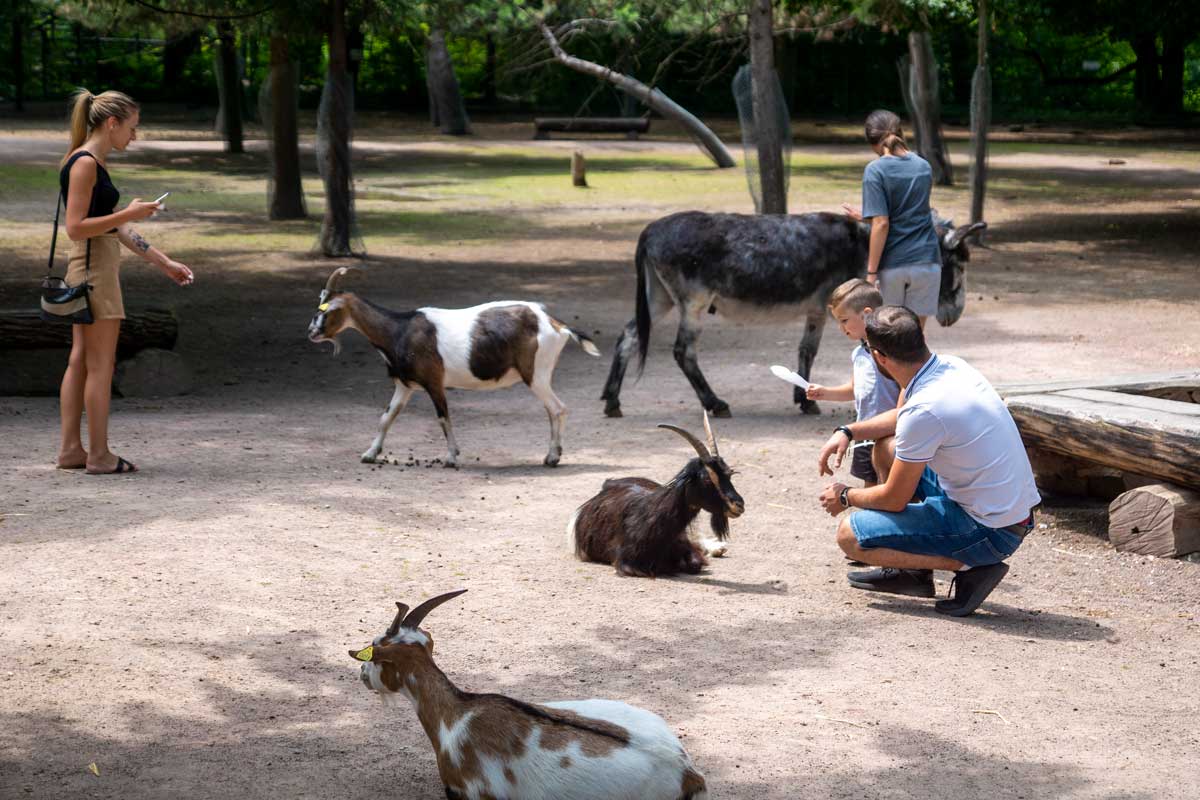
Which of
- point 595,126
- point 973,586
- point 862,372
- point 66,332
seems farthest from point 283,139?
point 595,126

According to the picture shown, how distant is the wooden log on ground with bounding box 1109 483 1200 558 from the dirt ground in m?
0.13

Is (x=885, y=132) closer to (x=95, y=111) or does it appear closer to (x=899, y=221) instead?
(x=899, y=221)

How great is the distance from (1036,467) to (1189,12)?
545 inches

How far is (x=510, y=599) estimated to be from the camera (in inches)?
235

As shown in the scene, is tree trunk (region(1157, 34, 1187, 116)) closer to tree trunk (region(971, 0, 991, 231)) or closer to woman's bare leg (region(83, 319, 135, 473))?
tree trunk (region(971, 0, 991, 231))

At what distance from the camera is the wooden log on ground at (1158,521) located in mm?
6715

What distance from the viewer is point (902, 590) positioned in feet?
20.3

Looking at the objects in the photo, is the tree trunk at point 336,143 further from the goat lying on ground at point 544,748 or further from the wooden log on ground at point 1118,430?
the goat lying on ground at point 544,748

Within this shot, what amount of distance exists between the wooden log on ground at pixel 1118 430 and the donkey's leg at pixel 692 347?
2.86 metres

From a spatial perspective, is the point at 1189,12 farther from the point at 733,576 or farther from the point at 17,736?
the point at 17,736

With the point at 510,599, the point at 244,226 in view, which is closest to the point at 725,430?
the point at 510,599

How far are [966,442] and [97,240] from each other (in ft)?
14.6

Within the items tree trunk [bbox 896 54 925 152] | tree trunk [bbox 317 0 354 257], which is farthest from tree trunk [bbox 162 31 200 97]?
tree trunk [bbox 317 0 354 257]

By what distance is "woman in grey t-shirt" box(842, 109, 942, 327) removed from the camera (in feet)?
28.1
